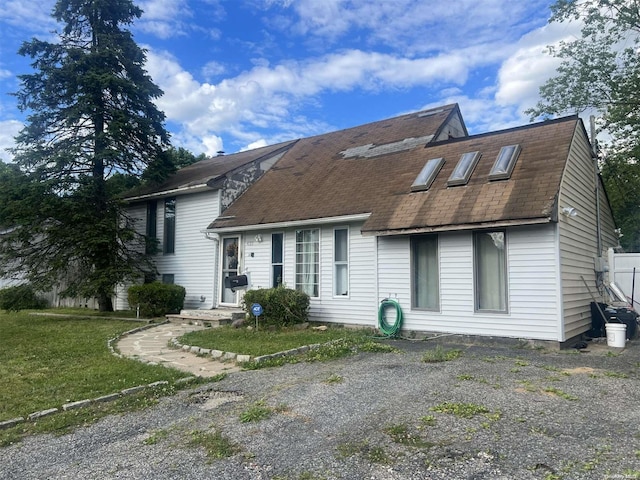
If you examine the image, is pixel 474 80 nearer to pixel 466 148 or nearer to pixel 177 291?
pixel 466 148

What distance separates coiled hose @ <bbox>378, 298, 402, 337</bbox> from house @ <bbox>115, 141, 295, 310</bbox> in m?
5.92

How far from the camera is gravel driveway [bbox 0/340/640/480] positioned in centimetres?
342

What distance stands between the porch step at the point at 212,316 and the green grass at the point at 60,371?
2.15 m

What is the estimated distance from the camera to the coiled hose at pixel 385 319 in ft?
32.4

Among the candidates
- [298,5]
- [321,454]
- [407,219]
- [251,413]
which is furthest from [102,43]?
[321,454]

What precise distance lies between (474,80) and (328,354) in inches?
500

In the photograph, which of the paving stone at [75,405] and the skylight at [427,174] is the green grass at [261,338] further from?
the skylight at [427,174]

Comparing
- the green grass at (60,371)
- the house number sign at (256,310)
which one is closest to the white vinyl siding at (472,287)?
the house number sign at (256,310)

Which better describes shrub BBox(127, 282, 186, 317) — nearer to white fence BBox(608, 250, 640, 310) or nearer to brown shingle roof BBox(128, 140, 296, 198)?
brown shingle roof BBox(128, 140, 296, 198)

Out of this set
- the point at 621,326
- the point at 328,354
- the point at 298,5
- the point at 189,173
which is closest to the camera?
the point at 328,354

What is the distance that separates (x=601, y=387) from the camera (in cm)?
545

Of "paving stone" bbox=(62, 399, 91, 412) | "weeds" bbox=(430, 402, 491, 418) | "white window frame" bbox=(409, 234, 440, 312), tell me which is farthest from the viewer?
"white window frame" bbox=(409, 234, 440, 312)

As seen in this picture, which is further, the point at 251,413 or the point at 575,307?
the point at 575,307

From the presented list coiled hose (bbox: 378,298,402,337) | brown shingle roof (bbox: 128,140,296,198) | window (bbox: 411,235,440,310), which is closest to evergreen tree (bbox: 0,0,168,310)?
brown shingle roof (bbox: 128,140,296,198)
